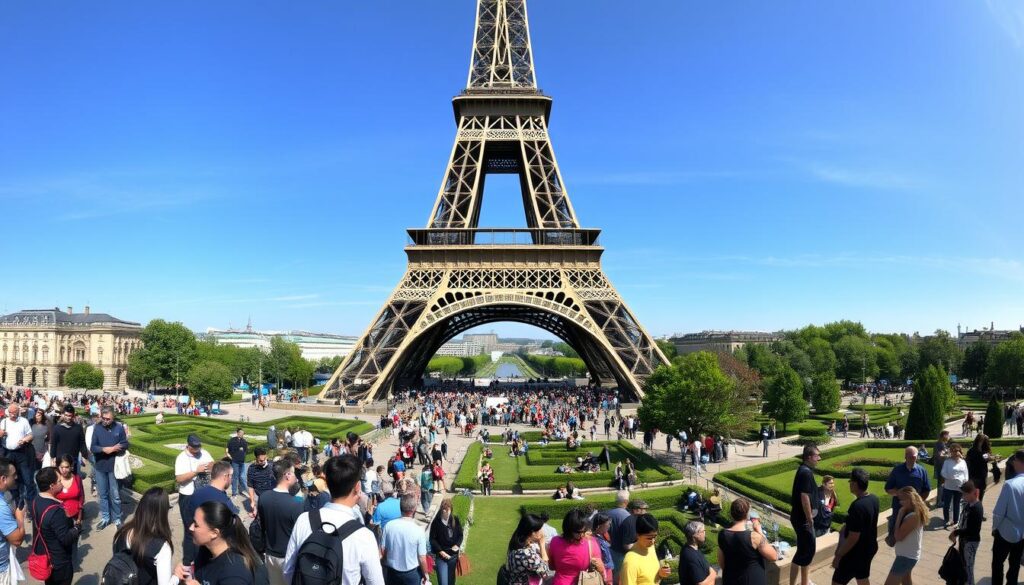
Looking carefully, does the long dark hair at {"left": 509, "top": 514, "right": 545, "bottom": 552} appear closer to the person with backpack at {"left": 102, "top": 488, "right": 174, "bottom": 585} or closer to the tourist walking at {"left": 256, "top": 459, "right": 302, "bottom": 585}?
the tourist walking at {"left": 256, "top": 459, "right": 302, "bottom": 585}

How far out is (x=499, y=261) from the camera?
135 ft

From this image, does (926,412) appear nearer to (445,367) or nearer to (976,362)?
(976,362)

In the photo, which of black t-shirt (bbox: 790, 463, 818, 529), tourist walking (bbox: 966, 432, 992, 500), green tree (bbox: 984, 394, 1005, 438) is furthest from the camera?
green tree (bbox: 984, 394, 1005, 438)

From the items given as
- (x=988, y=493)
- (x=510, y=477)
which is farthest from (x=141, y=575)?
(x=510, y=477)

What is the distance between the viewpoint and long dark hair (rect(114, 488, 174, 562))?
4781 millimetres

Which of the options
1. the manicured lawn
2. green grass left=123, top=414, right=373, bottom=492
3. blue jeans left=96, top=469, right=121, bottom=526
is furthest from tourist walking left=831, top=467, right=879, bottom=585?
green grass left=123, top=414, right=373, bottom=492

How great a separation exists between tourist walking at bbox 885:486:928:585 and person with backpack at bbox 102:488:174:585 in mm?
6991

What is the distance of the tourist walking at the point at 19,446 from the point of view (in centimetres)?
1062

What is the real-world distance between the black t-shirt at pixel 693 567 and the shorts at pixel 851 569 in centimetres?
215

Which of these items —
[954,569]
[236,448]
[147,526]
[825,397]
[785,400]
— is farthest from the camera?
[825,397]

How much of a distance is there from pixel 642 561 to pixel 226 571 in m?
3.53

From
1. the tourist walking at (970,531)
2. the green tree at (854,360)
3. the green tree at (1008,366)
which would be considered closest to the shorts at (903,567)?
the tourist walking at (970,531)

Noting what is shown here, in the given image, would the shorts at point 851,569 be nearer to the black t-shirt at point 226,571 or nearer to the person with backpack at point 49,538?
the black t-shirt at point 226,571

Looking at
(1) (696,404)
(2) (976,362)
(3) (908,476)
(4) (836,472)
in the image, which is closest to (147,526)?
(3) (908,476)
